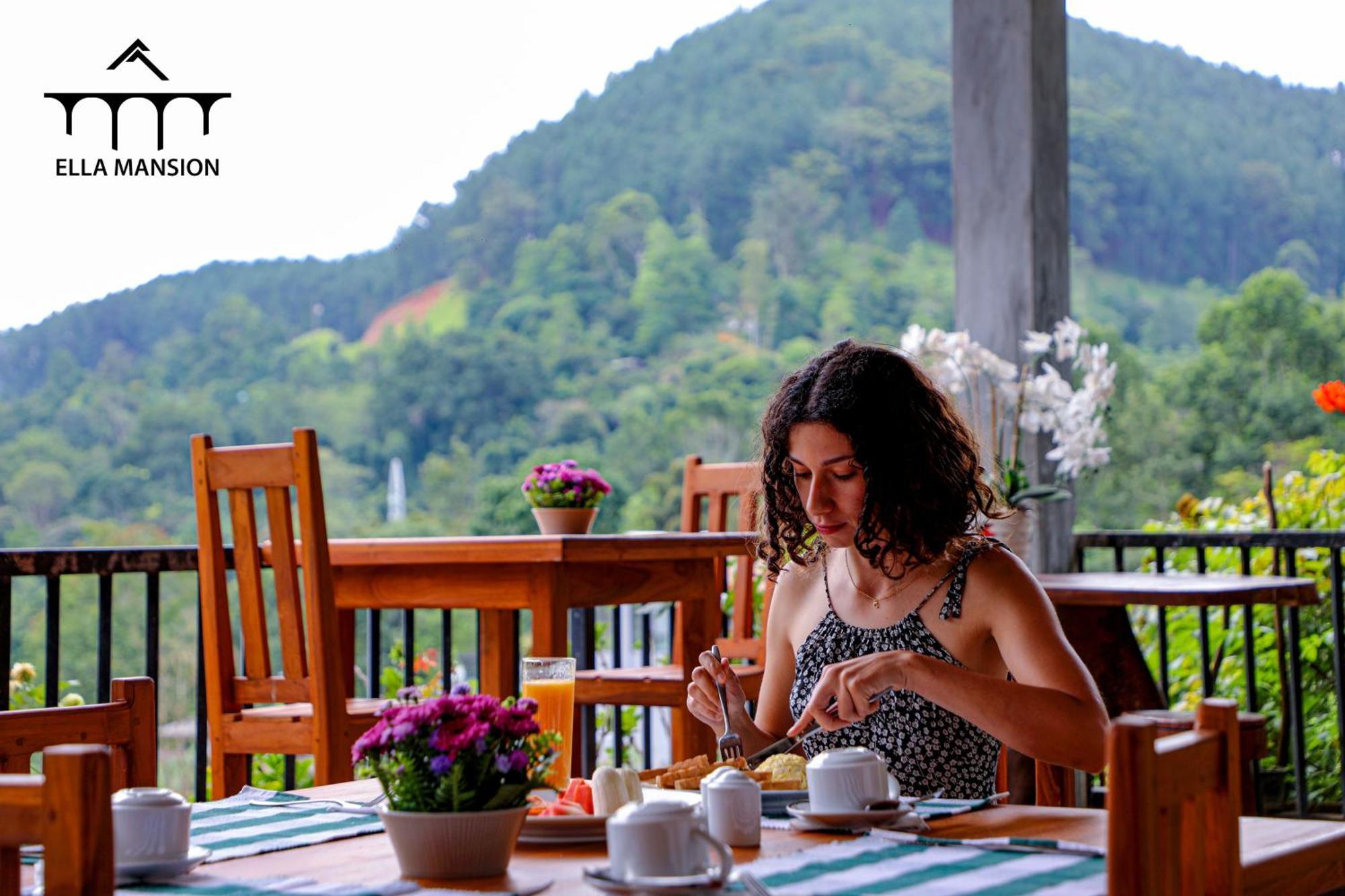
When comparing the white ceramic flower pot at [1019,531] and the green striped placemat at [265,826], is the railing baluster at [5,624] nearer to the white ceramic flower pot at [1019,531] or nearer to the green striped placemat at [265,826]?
the green striped placemat at [265,826]

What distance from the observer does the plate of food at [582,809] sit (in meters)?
1.28

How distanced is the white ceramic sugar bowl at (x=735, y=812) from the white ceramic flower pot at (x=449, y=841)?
0.19 m

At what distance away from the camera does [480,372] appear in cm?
1293

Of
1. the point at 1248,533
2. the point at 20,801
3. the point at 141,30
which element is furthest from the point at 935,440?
the point at 141,30

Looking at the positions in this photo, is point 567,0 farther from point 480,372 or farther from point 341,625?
point 341,625

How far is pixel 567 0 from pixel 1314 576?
1074 centimetres

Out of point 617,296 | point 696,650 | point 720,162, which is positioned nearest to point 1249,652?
point 696,650

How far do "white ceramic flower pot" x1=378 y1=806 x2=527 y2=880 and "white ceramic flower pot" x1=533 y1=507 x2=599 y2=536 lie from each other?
247cm

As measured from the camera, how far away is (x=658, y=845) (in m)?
1.05

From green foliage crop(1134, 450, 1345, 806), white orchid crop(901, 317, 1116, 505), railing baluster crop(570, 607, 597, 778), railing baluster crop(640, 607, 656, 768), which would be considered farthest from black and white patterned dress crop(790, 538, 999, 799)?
green foliage crop(1134, 450, 1345, 806)

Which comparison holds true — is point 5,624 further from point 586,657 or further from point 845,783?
point 845,783

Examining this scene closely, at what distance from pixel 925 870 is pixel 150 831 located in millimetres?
577

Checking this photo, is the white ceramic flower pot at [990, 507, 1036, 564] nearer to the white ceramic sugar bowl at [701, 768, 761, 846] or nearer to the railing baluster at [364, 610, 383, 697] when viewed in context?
the railing baluster at [364, 610, 383, 697]

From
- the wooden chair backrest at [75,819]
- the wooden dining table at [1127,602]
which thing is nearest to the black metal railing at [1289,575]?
the wooden dining table at [1127,602]
